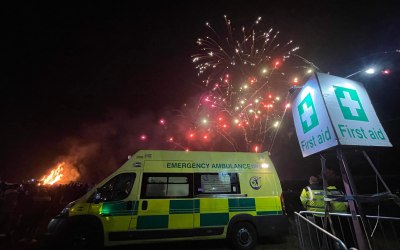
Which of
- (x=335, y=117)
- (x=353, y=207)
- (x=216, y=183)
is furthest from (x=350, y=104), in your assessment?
(x=216, y=183)

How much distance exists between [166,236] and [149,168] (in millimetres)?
1936

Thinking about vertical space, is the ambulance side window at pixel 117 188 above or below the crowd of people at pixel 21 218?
above

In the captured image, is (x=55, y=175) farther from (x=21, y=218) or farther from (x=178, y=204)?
(x=178, y=204)

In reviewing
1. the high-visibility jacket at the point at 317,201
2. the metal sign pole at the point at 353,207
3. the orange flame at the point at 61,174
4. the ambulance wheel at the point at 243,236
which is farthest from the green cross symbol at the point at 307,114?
the orange flame at the point at 61,174

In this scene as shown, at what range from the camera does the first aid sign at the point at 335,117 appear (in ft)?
8.50

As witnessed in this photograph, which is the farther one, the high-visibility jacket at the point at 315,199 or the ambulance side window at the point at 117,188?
the ambulance side window at the point at 117,188

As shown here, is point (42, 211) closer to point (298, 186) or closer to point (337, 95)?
point (337, 95)

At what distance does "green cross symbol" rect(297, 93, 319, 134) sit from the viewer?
299 cm

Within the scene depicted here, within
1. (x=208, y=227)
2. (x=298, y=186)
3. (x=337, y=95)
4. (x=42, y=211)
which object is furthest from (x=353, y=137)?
(x=298, y=186)

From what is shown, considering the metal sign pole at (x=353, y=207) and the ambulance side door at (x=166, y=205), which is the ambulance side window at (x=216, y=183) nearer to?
the ambulance side door at (x=166, y=205)

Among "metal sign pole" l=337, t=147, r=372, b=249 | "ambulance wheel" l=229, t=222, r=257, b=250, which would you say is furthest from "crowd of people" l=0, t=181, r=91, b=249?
"metal sign pole" l=337, t=147, r=372, b=249

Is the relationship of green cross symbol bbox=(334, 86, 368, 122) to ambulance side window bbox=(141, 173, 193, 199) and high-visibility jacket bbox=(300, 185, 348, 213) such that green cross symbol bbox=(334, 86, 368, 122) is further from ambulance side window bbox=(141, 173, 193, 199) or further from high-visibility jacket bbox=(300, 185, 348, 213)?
ambulance side window bbox=(141, 173, 193, 199)

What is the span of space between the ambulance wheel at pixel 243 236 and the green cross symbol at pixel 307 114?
4.49 meters

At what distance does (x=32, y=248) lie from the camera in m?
6.27
